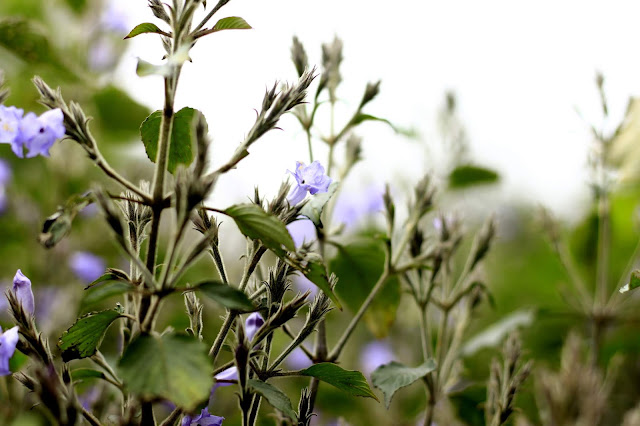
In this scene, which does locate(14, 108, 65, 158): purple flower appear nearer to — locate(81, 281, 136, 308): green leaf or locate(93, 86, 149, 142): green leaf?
locate(81, 281, 136, 308): green leaf

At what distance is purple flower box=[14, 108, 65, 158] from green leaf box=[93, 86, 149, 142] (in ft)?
3.86

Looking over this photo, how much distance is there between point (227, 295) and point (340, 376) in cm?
26

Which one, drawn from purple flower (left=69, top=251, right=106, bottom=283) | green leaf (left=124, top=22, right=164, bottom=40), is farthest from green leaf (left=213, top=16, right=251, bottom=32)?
purple flower (left=69, top=251, right=106, bottom=283)

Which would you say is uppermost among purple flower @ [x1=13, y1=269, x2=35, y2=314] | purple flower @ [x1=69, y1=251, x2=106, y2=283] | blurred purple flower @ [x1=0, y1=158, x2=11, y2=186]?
purple flower @ [x1=13, y1=269, x2=35, y2=314]

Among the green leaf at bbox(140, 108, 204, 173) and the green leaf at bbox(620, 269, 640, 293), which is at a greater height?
the green leaf at bbox(140, 108, 204, 173)

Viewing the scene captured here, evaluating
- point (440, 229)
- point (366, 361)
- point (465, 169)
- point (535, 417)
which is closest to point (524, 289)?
point (366, 361)

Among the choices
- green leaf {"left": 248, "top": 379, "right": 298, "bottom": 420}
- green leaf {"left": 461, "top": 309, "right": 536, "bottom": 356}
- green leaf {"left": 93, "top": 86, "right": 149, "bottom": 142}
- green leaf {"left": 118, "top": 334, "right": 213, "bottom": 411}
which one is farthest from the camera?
green leaf {"left": 93, "top": 86, "right": 149, "bottom": 142}

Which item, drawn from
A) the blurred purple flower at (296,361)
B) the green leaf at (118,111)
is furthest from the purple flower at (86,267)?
the blurred purple flower at (296,361)

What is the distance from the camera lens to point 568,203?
486 centimetres

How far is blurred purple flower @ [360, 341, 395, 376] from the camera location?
3012 mm

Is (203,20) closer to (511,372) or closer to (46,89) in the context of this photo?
(46,89)

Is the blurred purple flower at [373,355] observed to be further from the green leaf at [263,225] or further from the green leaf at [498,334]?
the green leaf at [263,225]

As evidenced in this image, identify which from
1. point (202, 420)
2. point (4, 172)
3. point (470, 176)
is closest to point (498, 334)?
point (470, 176)

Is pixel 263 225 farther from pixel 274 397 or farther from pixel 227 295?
pixel 274 397
